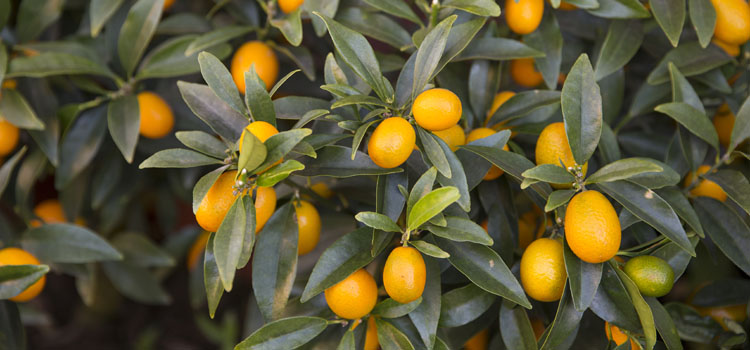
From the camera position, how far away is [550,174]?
0.58m

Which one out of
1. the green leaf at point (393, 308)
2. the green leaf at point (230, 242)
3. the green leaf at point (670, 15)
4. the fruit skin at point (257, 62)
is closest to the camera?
the green leaf at point (230, 242)

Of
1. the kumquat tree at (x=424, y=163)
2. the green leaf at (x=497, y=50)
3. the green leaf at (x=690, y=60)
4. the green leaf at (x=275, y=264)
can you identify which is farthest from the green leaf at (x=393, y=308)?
the green leaf at (x=690, y=60)

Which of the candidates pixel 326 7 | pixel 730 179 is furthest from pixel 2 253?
pixel 730 179

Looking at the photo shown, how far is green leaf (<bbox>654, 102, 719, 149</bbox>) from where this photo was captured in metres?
0.68

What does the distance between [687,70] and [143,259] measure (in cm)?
96

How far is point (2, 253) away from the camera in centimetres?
79

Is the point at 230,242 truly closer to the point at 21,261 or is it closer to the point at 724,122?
the point at 21,261

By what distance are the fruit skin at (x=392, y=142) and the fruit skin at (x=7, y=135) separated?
646mm

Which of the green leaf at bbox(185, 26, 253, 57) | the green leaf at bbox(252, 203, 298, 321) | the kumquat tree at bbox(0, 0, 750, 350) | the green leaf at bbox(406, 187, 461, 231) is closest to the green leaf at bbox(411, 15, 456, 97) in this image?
the kumquat tree at bbox(0, 0, 750, 350)

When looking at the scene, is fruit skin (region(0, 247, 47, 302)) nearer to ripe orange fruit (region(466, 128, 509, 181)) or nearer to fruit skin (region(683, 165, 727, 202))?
ripe orange fruit (region(466, 128, 509, 181))

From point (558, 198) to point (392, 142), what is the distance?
0.19 m

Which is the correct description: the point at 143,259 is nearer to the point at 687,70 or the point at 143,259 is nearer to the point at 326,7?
the point at 326,7

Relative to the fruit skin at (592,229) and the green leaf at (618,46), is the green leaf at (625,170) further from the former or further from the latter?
the green leaf at (618,46)

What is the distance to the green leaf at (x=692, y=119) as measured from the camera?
0.68m
